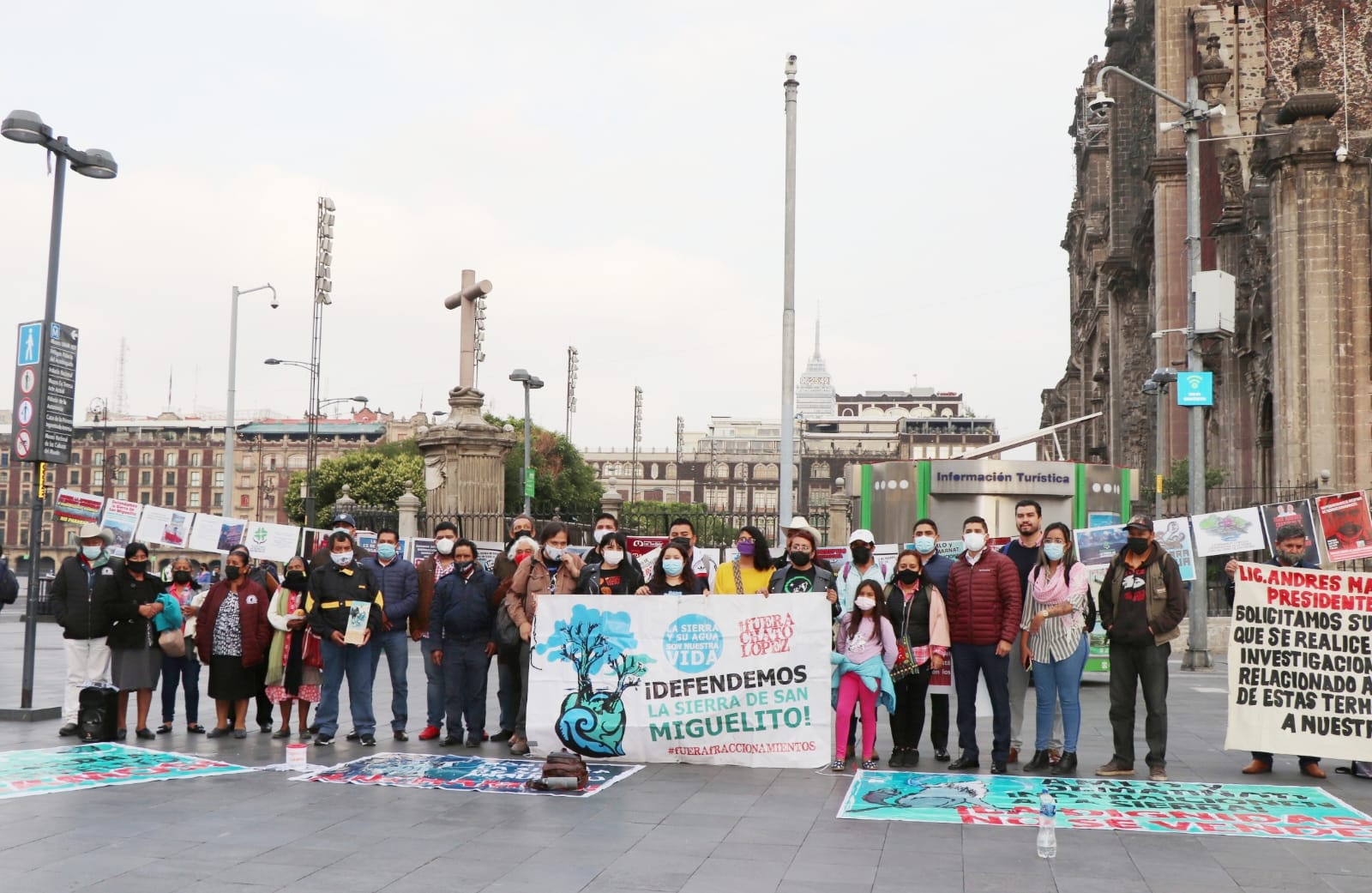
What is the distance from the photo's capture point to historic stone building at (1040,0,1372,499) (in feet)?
101

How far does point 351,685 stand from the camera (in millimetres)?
11258

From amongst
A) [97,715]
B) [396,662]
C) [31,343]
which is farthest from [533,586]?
[31,343]

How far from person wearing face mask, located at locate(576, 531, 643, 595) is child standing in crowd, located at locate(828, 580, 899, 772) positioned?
1874mm

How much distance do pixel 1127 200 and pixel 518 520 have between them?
47.1m

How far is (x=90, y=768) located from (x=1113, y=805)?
7.30 m

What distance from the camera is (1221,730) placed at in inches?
499

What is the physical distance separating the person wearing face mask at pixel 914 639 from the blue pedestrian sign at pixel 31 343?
28.4 ft

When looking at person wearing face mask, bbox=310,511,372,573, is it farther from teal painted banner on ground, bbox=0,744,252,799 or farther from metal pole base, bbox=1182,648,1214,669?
metal pole base, bbox=1182,648,1214,669

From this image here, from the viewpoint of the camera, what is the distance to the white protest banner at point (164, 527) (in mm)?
17031

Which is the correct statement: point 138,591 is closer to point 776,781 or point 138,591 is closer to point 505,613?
point 505,613

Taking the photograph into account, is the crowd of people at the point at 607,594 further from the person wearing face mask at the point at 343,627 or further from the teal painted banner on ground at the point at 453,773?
the teal painted banner on ground at the point at 453,773

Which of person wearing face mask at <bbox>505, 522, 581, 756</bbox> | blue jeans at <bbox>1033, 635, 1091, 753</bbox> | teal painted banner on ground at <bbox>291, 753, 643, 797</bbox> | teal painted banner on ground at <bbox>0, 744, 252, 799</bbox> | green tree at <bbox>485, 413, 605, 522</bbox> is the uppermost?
green tree at <bbox>485, 413, 605, 522</bbox>

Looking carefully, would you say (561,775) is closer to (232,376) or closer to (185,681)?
(185,681)

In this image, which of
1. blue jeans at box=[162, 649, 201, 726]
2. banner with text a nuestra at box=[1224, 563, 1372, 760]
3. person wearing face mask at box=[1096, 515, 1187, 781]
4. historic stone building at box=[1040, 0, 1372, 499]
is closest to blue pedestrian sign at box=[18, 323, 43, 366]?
blue jeans at box=[162, 649, 201, 726]
